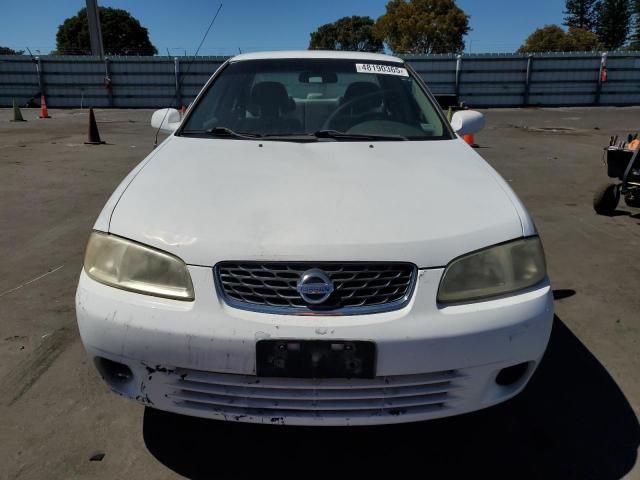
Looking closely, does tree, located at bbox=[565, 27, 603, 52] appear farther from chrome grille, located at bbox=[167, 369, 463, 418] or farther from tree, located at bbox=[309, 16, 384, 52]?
chrome grille, located at bbox=[167, 369, 463, 418]

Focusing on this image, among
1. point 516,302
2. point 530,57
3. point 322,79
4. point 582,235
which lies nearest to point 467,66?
point 530,57

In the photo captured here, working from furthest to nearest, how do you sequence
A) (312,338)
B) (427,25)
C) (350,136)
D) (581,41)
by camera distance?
(581,41), (427,25), (350,136), (312,338)

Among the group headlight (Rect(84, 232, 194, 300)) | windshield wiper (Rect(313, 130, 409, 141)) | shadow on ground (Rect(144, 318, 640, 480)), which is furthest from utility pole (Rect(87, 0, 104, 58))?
shadow on ground (Rect(144, 318, 640, 480))

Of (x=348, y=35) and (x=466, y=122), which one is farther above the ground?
(x=348, y=35)

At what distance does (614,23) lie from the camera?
5562 centimetres

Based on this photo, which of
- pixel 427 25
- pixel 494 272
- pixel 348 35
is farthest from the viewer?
pixel 348 35

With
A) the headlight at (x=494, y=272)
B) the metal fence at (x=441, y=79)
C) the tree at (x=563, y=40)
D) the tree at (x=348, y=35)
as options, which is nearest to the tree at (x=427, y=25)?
the tree at (x=563, y=40)

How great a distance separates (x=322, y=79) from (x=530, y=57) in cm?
2137

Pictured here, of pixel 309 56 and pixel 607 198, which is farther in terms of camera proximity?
pixel 607 198

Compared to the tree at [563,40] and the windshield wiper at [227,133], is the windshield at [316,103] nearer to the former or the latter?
the windshield wiper at [227,133]

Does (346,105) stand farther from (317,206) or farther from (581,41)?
(581,41)

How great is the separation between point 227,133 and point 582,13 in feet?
228

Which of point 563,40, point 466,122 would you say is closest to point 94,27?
point 466,122

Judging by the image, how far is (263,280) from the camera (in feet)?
5.27
